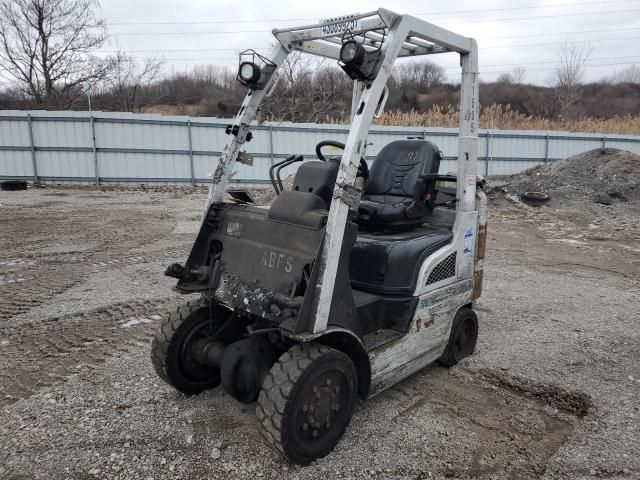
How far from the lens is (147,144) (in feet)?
55.6

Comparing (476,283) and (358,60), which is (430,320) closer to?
(476,283)

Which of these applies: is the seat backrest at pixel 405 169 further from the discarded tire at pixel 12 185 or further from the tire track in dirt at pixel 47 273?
the discarded tire at pixel 12 185

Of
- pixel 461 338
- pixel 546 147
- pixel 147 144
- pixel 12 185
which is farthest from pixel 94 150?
pixel 546 147

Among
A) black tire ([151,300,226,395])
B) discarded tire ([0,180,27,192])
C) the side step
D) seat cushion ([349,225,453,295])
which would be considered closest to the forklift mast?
seat cushion ([349,225,453,295])

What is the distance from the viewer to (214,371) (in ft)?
11.6

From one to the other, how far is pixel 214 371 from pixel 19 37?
25331 mm

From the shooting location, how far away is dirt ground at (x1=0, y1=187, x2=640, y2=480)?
9.29ft

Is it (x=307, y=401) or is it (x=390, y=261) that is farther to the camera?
(x=390, y=261)

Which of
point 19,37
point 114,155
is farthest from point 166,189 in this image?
point 19,37

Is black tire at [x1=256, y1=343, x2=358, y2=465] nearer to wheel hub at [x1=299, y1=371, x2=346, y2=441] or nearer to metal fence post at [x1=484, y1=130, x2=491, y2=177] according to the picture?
wheel hub at [x1=299, y1=371, x2=346, y2=441]

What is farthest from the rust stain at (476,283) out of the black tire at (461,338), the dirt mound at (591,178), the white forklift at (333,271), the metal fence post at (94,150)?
the metal fence post at (94,150)

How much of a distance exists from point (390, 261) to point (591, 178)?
1263 centimetres

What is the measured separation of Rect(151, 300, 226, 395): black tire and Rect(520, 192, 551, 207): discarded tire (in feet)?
36.4

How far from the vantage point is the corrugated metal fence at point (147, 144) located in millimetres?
16203
